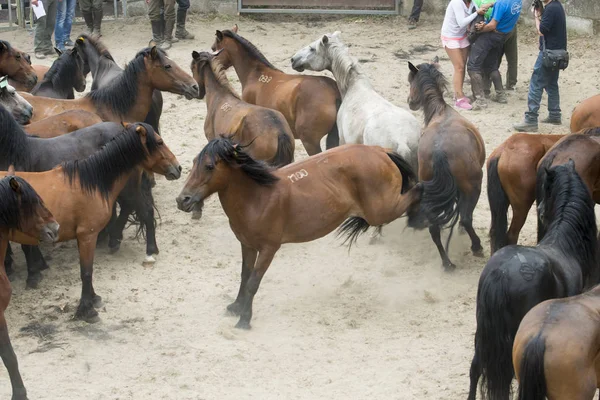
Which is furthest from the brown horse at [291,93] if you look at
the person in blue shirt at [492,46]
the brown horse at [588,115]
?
the person in blue shirt at [492,46]

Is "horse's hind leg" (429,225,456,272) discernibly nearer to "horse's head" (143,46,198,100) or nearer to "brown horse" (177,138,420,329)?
"brown horse" (177,138,420,329)

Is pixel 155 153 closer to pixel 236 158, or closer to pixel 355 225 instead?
pixel 236 158

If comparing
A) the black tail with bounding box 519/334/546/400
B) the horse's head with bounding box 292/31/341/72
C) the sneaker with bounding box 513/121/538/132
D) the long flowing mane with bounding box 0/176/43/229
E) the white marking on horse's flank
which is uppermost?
the horse's head with bounding box 292/31/341/72

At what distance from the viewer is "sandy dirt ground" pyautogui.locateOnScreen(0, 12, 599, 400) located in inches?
250

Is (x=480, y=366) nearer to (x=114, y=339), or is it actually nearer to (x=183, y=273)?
(x=114, y=339)

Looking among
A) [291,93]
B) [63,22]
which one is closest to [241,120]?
[291,93]

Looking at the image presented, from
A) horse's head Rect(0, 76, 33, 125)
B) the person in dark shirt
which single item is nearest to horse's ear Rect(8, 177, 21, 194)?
horse's head Rect(0, 76, 33, 125)

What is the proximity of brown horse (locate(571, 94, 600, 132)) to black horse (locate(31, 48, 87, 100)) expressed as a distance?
5.72 m

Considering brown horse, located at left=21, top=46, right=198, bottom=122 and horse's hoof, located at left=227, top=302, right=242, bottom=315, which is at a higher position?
brown horse, located at left=21, top=46, right=198, bottom=122

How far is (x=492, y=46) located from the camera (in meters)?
12.7

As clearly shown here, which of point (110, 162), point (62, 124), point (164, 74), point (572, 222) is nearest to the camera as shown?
point (572, 222)

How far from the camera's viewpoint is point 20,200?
6.11 meters

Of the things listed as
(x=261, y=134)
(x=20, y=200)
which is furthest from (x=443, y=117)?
(x=20, y=200)

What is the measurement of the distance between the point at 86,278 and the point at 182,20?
355 inches
